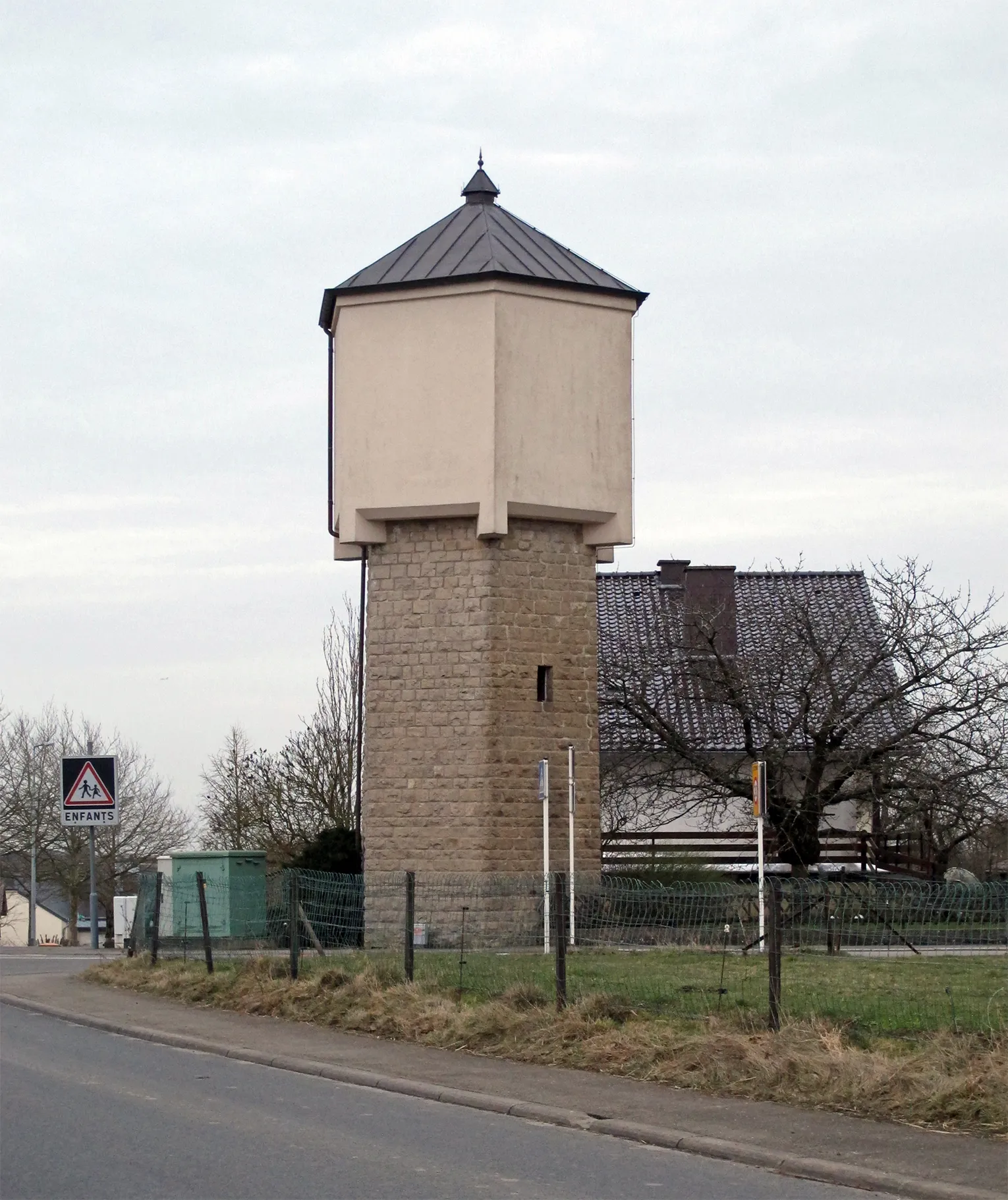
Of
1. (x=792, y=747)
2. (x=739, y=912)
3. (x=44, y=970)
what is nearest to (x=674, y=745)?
(x=792, y=747)

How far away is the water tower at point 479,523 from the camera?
25.7m

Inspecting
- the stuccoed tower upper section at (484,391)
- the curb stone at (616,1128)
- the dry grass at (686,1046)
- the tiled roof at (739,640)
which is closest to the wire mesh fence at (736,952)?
the dry grass at (686,1046)

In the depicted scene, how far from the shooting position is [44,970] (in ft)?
78.6

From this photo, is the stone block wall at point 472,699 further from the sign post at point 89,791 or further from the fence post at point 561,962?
the fence post at point 561,962

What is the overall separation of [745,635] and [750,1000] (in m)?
26.3

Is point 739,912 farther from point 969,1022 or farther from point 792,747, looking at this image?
point 792,747

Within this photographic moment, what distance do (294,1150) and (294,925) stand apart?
320 inches

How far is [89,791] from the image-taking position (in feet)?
76.5

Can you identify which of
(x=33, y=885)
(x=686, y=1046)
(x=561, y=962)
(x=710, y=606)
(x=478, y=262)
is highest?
(x=478, y=262)

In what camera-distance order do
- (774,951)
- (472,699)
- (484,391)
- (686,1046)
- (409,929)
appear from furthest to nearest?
(472,699) < (484,391) < (409,929) < (774,951) < (686,1046)

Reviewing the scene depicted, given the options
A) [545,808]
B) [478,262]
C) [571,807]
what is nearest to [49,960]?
[545,808]

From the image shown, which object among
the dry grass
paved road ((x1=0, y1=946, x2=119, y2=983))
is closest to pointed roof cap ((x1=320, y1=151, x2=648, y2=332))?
paved road ((x1=0, y1=946, x2=119, y2=983))

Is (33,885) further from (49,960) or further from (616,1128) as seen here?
(616,1128)

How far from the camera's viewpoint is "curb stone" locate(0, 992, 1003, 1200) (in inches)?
329
